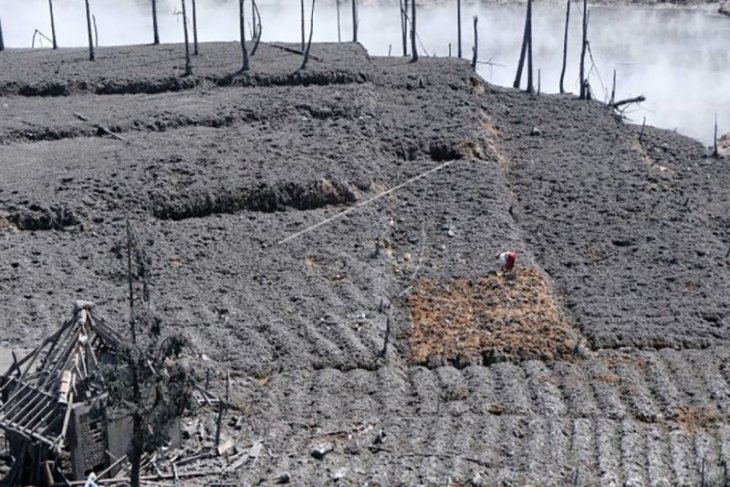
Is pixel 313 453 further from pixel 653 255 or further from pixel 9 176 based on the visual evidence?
pixel 9 176

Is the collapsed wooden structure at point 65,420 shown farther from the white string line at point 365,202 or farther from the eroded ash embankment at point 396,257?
the white string line at point 365,202

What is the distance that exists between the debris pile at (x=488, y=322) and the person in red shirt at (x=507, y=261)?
0.57 ft

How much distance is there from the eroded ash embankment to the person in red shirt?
276mm

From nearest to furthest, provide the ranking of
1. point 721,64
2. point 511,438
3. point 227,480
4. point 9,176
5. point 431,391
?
point 227,480, point 511,438, point 431,391, point 9,176, point 721,64

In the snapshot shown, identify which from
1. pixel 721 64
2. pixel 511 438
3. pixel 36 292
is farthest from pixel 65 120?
pixel 721 64

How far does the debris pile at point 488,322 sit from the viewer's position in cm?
1997

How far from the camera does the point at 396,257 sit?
23703 millimetres

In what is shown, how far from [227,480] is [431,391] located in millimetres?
4278

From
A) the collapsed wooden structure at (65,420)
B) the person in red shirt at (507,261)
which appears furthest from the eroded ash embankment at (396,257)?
the collapsed wooden structure at (65,420)

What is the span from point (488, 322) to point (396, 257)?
134 inches

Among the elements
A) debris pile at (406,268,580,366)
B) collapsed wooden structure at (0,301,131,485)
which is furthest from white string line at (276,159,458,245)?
collapsed wooden structure at (0,301,131,485)

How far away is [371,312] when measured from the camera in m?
21.1

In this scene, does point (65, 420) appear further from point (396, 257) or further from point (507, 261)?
point (507, 261)

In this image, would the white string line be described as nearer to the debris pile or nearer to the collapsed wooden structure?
the debris pile
